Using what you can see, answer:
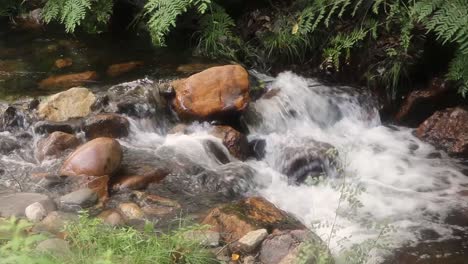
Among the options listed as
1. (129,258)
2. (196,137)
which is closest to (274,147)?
(196,137)

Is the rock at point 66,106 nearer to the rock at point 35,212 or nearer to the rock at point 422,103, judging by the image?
the rock at point 35,212

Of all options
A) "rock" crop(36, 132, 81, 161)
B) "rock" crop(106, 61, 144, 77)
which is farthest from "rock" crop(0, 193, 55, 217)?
"rock" crop(106, 61, 144, 77)

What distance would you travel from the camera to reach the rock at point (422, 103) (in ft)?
18.4

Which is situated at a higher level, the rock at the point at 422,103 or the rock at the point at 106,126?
the rock at the point at 422,103

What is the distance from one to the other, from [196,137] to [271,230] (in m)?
1.77

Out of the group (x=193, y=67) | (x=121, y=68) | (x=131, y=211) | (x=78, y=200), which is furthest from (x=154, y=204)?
(x=121, y=68)

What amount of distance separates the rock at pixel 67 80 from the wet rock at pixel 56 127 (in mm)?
930

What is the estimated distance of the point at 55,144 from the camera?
476 centimetres

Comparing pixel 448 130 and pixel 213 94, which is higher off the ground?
pixel 213 94

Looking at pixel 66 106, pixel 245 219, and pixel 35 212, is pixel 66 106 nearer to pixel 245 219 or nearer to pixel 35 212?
pixel 35 212

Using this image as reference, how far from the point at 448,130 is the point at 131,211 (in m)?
3.34

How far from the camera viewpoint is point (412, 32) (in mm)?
5566

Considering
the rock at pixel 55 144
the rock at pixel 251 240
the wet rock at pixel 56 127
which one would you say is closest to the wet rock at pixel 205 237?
the rock at pixel 251 240

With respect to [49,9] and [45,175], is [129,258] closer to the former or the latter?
[45,175]
